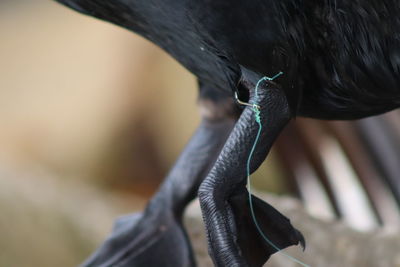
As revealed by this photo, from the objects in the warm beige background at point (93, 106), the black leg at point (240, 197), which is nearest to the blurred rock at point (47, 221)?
the warm beige background at point (93, 106)

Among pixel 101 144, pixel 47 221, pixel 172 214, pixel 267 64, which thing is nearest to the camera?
pixel 267 64

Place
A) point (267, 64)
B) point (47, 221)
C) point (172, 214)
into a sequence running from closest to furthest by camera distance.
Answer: point (267, 64) → point (172, 214) → point (47, 221)

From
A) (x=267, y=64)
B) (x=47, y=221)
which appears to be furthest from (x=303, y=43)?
(x=47, y=221)

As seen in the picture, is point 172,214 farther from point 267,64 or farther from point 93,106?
point 93,106

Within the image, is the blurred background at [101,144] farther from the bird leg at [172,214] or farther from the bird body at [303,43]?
the bird body at [303,43]

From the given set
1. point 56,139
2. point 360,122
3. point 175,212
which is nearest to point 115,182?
point 56,139

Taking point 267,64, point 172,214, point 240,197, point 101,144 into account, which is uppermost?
point 267,64

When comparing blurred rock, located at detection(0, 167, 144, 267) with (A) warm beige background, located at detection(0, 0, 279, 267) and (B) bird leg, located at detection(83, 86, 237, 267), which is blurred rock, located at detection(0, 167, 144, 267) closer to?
(A) warm beige background, located at detection(0, 0, 279, 267)
